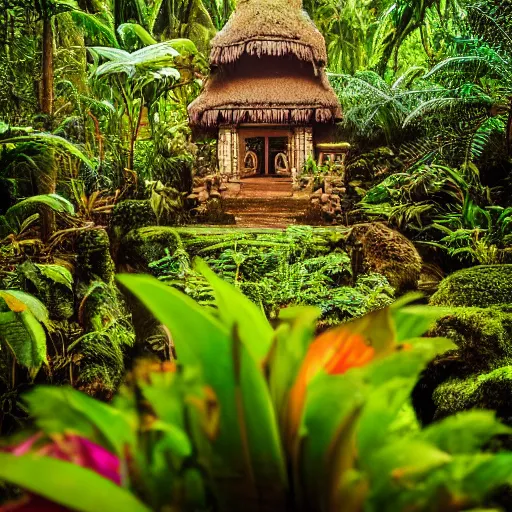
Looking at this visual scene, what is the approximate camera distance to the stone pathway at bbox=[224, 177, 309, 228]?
8.18 meters

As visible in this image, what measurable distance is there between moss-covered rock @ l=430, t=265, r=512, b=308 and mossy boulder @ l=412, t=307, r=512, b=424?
0.80 m

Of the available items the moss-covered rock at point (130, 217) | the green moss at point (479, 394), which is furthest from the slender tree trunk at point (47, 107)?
the green moss at point (479, 394)

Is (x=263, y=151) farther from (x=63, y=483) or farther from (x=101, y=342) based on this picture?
(x=63, y=483)

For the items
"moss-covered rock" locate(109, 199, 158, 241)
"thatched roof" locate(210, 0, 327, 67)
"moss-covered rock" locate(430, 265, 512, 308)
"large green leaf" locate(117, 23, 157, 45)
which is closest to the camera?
"moss-covered rock" locate(430, 265, 512, 308)

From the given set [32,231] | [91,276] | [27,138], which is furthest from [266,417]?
[32,231]

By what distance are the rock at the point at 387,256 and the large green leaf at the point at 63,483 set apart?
582 centimetres

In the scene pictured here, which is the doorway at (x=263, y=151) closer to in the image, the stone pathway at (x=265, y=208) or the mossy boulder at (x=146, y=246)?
the stone pathway at (x=265, y=208)

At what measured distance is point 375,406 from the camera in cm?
59

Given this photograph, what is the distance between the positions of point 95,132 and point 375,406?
27.3ft

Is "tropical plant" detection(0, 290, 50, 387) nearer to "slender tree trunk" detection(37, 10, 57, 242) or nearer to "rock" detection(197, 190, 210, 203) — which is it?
"slender tree trunk" detection(37, 10, 57, 242)

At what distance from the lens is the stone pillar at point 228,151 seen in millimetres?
9117

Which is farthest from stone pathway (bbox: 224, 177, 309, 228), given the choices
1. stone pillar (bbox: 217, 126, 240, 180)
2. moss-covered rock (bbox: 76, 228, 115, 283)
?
moss-covered rock (bbox: 76, 228, 115, 283)

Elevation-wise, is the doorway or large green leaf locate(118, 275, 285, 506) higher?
the doorway

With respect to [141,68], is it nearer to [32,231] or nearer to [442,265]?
[32,231]
